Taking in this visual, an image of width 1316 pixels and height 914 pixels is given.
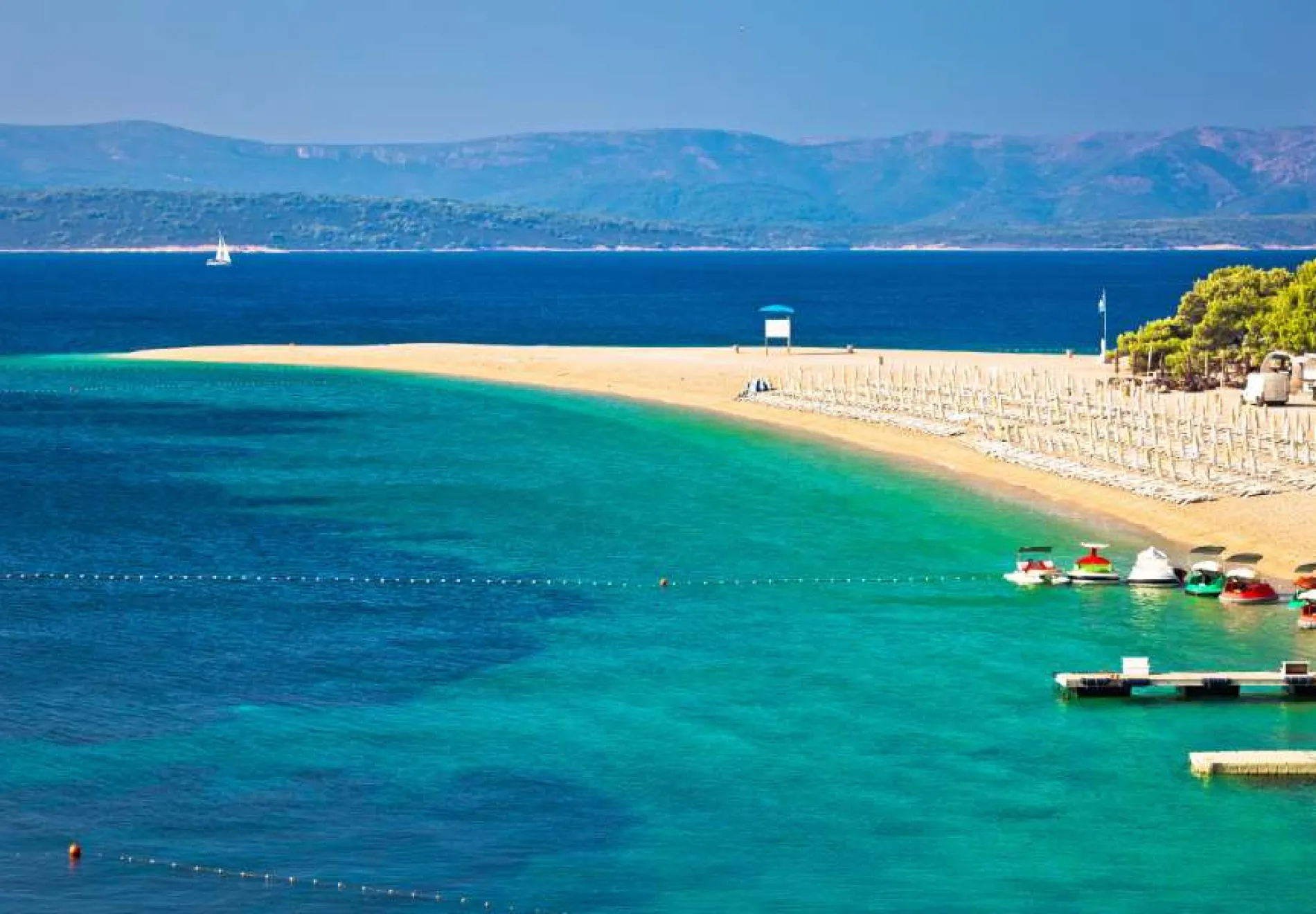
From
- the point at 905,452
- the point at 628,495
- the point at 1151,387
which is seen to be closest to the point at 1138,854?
the point at 628,495

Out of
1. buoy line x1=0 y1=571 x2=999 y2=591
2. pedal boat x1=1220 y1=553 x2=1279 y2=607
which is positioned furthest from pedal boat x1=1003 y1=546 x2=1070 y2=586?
pedal boat x1=1220 y1=553 x2=1279 y2=607

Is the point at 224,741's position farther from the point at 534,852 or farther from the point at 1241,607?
the point at 1241,607

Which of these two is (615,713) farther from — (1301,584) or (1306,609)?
(1301,584)

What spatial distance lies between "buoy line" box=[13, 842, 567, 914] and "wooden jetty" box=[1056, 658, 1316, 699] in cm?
1827

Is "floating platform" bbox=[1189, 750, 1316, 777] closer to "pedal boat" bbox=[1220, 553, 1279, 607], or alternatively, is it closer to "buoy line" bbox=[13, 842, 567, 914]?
"pedal boat" bbox=[1220, 553, 1279, 607]

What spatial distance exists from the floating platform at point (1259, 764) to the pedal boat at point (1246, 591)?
14989mm

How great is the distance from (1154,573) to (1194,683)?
1203 centimetres

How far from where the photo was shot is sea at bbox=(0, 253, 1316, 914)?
118ft

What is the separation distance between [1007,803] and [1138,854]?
342cm

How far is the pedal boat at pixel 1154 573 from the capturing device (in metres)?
58.7

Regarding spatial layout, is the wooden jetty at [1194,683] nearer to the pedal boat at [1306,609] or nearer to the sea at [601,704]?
the sea at [601,704]

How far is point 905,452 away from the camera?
88875mm

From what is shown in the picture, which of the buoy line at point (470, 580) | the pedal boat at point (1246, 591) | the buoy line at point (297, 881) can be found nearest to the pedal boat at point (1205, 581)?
the pedal boat at point (1246, 591)

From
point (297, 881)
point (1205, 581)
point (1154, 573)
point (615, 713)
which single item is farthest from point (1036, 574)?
point (297, 881)
